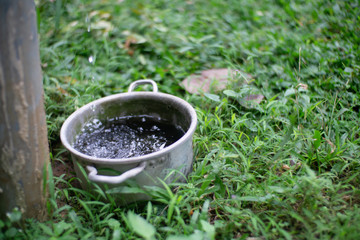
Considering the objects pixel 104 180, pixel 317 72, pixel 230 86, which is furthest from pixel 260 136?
pixel 104 180

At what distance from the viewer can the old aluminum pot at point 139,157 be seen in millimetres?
1503

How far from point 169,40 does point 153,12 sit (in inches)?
26.8

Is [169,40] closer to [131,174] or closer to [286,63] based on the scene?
[286,63]

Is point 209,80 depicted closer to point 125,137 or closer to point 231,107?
point 231,107

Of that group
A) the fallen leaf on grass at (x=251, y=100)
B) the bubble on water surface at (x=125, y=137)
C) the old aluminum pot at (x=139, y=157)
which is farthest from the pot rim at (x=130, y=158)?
the fallen leaf on grass at (x=251, y=100)

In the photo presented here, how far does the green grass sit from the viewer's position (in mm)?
1517

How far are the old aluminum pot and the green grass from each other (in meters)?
0.09

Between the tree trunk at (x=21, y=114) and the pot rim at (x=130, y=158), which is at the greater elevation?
the tree trunk at (x=21, y=114)

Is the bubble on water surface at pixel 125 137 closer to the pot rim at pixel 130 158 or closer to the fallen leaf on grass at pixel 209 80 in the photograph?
the pot rim at pixel 130 158

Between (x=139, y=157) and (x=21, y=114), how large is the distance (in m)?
0.56

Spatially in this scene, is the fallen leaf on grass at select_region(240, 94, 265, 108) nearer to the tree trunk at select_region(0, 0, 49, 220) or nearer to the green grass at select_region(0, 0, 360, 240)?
the green grass at select_region(0, 0, 360, 240)

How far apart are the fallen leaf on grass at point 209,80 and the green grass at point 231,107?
93 millimetres

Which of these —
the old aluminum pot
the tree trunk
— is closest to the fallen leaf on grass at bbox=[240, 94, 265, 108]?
the old aluminum pot

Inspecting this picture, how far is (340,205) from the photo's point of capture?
62.7 inches
